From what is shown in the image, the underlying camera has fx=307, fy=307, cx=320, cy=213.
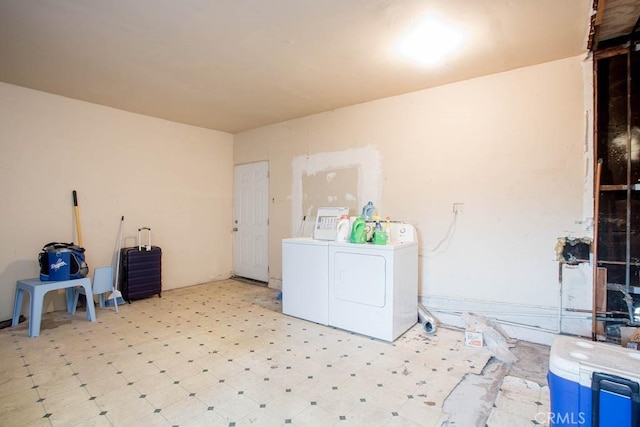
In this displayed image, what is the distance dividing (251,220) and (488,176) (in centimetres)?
371

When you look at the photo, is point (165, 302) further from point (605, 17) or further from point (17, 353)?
point (605, 17)

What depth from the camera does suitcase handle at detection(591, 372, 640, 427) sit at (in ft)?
3.99

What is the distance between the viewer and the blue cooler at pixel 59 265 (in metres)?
3.20

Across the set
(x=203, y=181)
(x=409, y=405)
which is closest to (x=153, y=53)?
(x=203, y=181)

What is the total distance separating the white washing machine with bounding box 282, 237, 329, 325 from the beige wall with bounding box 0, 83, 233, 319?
2272mm

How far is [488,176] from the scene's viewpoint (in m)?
3.11

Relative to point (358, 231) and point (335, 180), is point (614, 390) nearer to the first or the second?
point (358, 231)

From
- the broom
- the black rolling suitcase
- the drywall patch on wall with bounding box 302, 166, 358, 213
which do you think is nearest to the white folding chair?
the broom

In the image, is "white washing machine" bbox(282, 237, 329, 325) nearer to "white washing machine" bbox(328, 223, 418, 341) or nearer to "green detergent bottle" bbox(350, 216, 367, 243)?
"white washing machine" bbox(328, 223, 418, 341)

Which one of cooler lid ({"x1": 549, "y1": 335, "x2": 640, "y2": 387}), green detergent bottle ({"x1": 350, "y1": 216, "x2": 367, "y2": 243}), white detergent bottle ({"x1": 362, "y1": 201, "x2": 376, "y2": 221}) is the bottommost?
cooler lid ({"x1": 549, "y1": 335, "x2": 640, "y2": 387})

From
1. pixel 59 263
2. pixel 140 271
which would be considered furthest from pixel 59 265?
pixel 140 271

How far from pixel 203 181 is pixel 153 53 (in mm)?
2751

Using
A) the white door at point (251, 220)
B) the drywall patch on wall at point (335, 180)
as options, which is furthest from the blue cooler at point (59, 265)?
the drywall patch on wall at point (335, 180)

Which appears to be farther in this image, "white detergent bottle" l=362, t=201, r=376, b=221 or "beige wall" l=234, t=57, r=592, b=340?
"white detergent bottle" l=362, t=201, r=376, b=221
